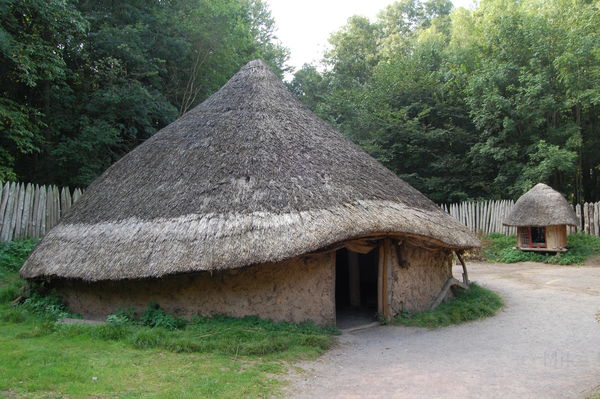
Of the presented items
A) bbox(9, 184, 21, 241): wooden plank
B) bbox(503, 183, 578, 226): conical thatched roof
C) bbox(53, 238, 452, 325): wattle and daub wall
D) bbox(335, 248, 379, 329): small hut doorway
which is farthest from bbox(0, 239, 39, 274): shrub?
bbox(503, 183, 578, 226): conical thatched roof

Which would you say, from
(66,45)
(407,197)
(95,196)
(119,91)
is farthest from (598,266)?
(66,45)

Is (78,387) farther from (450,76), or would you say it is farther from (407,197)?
(450,76)

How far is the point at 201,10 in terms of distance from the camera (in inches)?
763

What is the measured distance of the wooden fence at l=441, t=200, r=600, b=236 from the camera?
1761 cm

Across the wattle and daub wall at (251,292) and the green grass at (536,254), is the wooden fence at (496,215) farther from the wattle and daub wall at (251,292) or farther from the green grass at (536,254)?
the wattle and daub wall at (251,292)

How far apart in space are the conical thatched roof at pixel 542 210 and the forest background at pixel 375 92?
233 cm

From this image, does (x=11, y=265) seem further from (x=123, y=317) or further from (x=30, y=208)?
(x=123, y=317)

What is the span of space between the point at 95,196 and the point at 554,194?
1551cm

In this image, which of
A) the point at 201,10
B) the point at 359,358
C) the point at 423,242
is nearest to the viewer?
the point at 359,358

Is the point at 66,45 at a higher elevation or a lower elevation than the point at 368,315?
higher

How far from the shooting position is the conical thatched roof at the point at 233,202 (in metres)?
7.64

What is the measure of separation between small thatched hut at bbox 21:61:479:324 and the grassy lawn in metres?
0.58

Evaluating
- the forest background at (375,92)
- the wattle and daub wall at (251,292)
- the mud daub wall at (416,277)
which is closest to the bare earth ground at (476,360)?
the mud daub wall at (416,277)

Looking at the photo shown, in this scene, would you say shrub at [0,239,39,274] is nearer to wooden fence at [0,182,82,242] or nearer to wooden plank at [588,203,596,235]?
wooden fence at [0,182,82,242]
